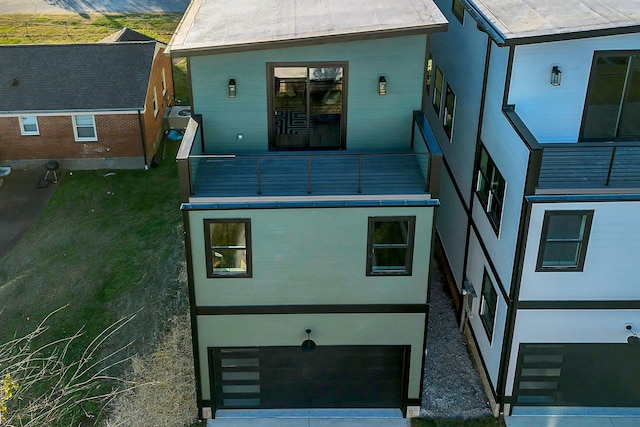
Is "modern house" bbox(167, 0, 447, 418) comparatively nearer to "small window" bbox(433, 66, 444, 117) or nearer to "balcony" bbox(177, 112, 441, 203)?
"balcony" bbox(177, 112, 441, 203)

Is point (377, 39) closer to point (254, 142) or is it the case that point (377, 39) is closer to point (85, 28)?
point (254, 142)

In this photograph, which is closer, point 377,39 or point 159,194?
point 377,39

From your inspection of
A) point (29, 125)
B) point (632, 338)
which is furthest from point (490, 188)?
point (29, 125)

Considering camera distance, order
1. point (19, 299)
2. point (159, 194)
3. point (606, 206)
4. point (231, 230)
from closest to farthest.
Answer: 1. point (606, 206)
2. point (231, 230)
3. point (19, 299)
4. point (159, 194)

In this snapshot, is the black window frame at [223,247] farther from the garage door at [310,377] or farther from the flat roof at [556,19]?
the flat roof at [556,19]

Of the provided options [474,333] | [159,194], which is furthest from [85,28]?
[474,333]

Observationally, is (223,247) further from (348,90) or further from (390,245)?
(348,90)
